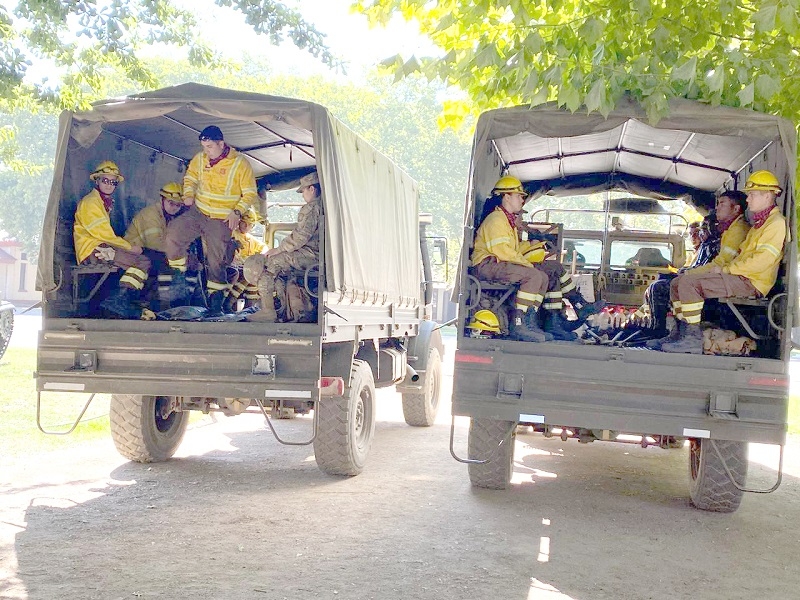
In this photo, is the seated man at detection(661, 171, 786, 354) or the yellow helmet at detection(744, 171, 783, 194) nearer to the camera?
the seated man at detection(661, 171, 786, 354)

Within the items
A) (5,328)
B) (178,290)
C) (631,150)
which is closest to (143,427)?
(178,290)

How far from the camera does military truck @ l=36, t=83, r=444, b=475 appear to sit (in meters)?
6.79

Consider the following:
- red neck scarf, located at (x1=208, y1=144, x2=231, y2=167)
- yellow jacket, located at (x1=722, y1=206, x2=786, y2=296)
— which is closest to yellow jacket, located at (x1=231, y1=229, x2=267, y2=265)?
red neck scarf, located at (x1=208, y1=144, x2=231, y2=167)

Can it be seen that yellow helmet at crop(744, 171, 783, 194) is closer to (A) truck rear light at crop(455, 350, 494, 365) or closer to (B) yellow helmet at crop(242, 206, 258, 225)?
(A) truck rear light at crop(455, 350, 494, 365)

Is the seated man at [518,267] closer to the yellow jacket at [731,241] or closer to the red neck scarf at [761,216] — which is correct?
the yellow jacket at [731,241]

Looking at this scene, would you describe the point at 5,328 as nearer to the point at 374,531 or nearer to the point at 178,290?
the point at 178,290

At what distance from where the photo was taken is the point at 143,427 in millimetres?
7953

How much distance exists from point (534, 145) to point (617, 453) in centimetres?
397

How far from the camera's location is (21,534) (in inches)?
230

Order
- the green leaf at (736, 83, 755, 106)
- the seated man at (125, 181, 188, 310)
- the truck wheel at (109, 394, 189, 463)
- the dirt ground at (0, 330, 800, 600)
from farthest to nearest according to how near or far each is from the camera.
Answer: the seated man at (125, 181, 188, 310)
the truck wheel at (109, 394, 189, 463)
the green leaf at (736, 83, 755, 106)
the dirt ground at (0, 330, 800, 600)

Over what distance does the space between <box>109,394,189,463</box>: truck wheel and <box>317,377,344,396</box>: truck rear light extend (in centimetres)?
180

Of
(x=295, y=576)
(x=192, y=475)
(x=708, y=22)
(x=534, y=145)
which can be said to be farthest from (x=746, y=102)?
(x=192, y=475)

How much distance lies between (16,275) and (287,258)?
45.7 m

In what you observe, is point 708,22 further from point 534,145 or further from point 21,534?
point 21,534
